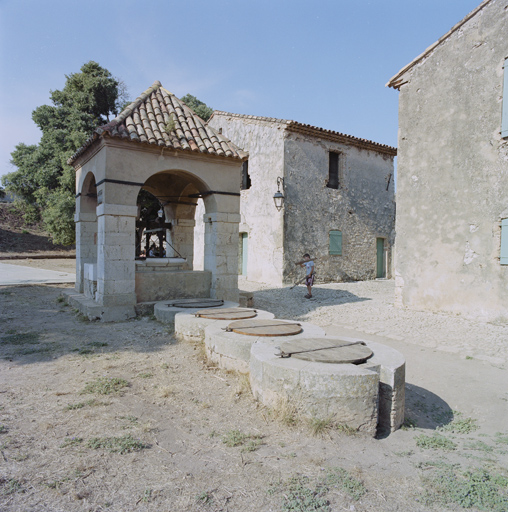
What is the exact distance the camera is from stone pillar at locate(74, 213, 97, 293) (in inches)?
389

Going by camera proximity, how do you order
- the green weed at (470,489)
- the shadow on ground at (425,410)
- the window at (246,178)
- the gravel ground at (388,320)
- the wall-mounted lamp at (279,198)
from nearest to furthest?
the green weed at (470,489) → the shadow on ground at (425,410) → the gravel ground at (388,320) → the wall-mounted lamp at (279,198) → the window at (246,178)

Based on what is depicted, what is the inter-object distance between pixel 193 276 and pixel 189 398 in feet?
15.1

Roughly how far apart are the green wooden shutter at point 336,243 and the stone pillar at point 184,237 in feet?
21.1

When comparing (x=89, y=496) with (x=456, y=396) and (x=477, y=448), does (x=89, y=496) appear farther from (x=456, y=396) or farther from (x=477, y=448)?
(x=456, y=396)

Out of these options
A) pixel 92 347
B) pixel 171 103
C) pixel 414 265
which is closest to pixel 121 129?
pixel 171 103

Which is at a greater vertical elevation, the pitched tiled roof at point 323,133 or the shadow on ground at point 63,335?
the pitched tiled roof at point 323,133

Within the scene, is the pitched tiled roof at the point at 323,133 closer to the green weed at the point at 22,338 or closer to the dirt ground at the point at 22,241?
the green weed at the point at 22,338

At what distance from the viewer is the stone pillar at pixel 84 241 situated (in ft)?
32.4

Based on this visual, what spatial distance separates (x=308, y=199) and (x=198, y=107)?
12689mm

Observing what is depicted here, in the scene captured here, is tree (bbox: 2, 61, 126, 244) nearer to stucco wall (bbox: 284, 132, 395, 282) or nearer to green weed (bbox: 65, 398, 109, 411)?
stucco wall (bbox: 284, 132, 395, 282)

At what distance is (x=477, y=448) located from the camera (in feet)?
10.6

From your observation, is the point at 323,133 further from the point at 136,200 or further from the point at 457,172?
the point at 136,200

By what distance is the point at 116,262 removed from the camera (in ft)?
24.9

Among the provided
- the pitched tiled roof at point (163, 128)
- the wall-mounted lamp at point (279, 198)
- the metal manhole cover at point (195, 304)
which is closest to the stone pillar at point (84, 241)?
the pitched tiled roof at point (163, 128)
